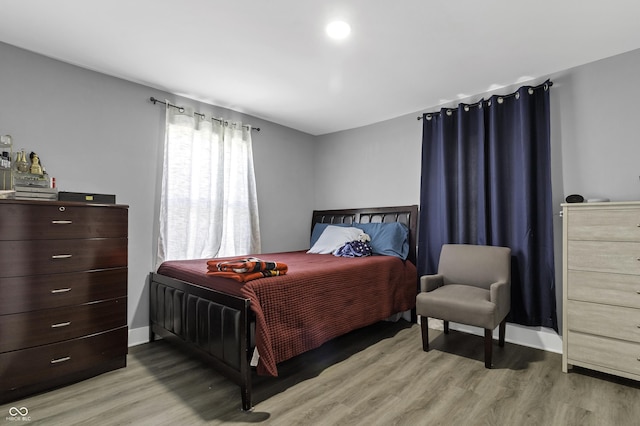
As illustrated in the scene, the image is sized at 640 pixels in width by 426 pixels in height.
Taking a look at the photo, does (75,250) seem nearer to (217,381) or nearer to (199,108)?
(217,381)

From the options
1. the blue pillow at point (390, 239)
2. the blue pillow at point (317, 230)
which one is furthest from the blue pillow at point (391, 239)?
the blue pillow at point (317, 230)

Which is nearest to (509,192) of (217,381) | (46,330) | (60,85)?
(217,381)

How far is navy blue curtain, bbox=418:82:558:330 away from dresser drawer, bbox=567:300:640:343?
1.37 ft

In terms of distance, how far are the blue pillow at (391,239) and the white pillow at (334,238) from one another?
193 millimetres

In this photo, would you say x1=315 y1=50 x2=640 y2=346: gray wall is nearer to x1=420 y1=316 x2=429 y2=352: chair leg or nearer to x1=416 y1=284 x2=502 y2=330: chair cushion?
x1=416 y1=284 x2=502 y2=330: chair cushion

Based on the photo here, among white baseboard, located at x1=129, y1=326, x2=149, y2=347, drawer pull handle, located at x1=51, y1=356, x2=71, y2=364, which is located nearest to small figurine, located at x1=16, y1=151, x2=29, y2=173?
drawer pull handle, located at x1=51, y1=356, x2=71, y2=364

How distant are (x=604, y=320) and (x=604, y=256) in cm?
44

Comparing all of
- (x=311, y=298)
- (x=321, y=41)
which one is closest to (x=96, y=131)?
(x=321, y=41)

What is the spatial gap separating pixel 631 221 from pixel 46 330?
394cm

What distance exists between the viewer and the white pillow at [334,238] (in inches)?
144

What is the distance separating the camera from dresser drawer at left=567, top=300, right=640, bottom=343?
2.10 metres

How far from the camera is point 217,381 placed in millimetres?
2252

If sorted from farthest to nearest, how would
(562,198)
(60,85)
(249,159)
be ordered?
(249,159)
(562,198)
(60,85)

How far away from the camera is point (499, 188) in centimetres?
301
